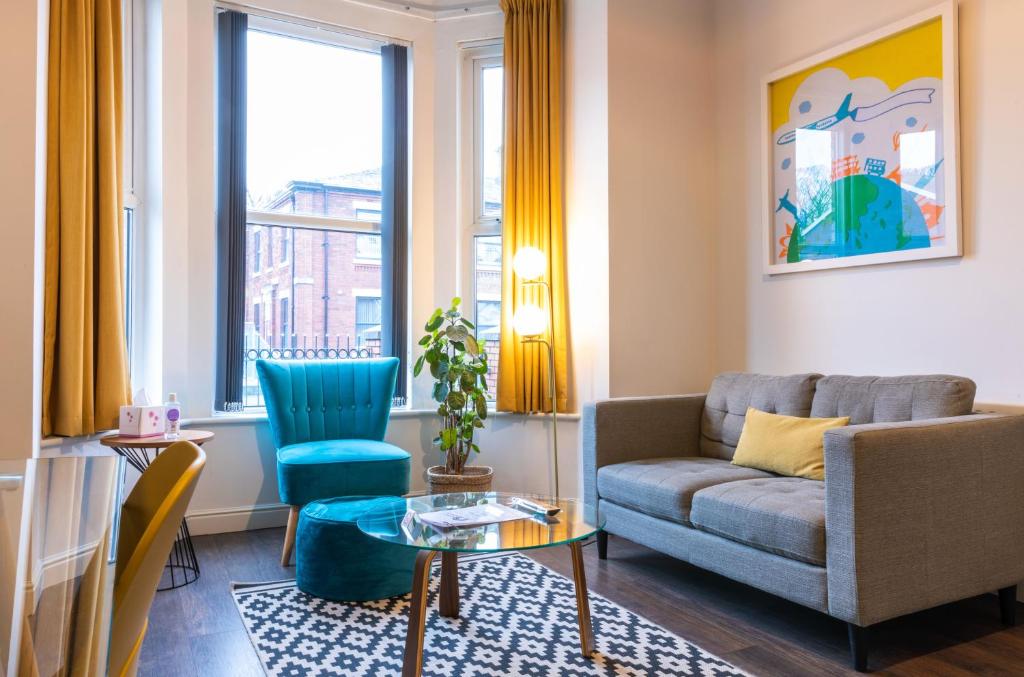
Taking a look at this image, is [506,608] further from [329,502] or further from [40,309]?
[40,309]

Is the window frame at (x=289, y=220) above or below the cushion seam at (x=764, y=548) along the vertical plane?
above

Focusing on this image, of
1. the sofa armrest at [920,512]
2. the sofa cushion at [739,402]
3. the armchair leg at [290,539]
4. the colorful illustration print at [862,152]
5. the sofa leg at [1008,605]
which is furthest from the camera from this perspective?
the armchair leg at [290,539]

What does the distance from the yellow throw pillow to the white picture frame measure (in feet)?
2.76

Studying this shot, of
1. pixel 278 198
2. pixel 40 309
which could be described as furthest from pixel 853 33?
pixel 40 309

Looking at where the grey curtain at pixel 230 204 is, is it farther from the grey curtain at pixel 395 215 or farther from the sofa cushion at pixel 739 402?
the sofa cushion at pixel 739 402

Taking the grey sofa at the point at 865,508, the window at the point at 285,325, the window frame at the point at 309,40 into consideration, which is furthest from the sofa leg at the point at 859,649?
the window frame at the point at 309,40

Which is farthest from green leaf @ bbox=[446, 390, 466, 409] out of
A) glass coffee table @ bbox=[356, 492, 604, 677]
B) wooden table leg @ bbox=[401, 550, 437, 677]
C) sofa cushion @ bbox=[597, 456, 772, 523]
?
wooden table leg @ bbox=[401, 550, 437, 677]

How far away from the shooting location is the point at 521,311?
3984 mm

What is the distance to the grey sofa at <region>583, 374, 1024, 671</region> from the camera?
217cm

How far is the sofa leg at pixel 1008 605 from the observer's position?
2543 millimetres

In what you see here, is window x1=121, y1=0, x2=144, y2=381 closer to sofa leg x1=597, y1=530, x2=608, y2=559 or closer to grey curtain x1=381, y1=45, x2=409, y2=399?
grey curtain x1=381, y1=45, x2=409, y2=399

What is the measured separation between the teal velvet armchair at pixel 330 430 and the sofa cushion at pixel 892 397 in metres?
1.88

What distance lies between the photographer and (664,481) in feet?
9.68

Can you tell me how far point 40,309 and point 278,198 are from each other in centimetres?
161
